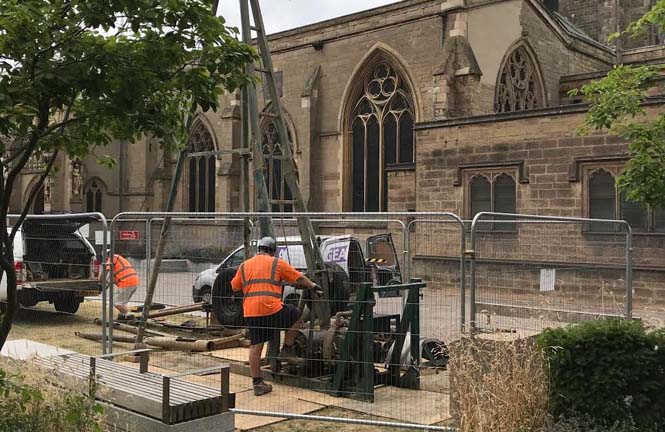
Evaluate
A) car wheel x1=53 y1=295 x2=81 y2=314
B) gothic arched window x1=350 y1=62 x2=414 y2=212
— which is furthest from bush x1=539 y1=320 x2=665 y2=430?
gothic arched window x1=350 y1=62 x2=414 y2=212

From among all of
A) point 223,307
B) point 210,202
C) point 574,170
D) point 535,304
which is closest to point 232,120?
point 210,202

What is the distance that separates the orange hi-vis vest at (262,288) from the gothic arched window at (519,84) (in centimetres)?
1728

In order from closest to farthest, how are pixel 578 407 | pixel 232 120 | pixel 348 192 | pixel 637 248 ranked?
pixel 578 407 < pixel 637 248 < pixel 348 192 < pixel 232 120

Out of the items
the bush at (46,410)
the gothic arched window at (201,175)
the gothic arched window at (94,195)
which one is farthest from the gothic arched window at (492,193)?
the gothic arched window at (94,195)

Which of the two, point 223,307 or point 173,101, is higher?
point 173,101

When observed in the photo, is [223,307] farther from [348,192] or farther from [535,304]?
[348,192]

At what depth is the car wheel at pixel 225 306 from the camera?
961 centimetres

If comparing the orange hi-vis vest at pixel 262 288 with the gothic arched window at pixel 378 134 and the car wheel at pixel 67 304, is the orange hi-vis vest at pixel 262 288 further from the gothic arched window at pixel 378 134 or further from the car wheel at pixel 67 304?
the gothic arched window at pixel 378 134

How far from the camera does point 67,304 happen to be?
12.9m

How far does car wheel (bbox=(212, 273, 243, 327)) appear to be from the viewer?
9605 mm

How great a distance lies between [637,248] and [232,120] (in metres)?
18.9

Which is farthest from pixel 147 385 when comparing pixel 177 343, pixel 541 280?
pixel 541 280

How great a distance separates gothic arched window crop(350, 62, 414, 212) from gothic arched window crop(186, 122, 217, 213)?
8.57 metres

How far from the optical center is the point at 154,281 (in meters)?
9.54
